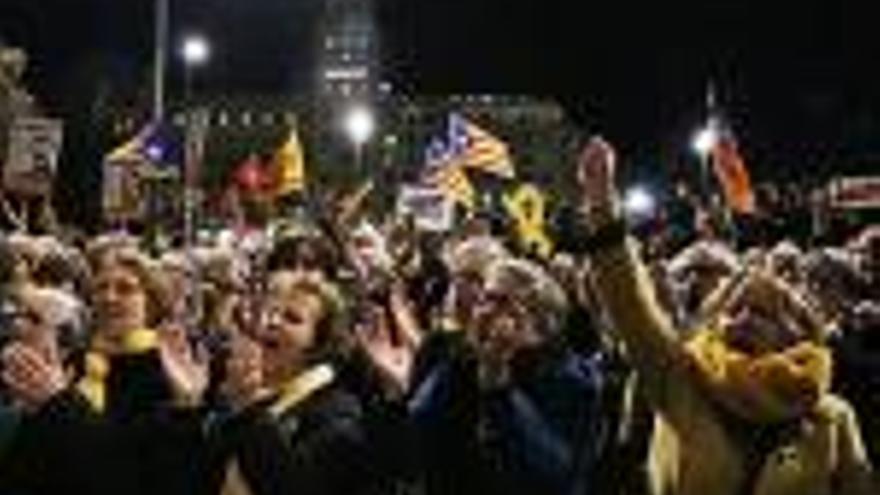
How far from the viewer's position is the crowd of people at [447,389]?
331 inches

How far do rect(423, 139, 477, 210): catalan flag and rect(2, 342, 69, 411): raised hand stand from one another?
12.8m

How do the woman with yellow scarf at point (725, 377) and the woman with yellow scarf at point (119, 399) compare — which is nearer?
→ the woman with yellow scarf at point (725, 377)

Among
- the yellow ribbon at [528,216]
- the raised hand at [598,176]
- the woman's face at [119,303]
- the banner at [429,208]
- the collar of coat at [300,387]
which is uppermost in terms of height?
the raised hand at [598,176]

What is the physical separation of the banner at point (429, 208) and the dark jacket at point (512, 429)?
9722mm

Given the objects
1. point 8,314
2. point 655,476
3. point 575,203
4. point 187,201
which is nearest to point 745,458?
point 655,476

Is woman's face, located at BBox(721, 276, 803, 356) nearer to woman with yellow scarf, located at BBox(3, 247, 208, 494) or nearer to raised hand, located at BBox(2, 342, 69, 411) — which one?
woman with yellow scarf, located at BBox(3, 247, 208, 494)

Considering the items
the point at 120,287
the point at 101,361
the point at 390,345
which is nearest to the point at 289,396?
the point at 101,361

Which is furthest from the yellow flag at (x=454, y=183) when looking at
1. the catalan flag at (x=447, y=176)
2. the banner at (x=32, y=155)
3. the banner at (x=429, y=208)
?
the banner at (x=32, y=155)

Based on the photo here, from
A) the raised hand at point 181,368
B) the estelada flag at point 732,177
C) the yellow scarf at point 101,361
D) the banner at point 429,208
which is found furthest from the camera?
the estelada flag at point 732,177

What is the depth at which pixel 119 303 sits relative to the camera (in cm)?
958

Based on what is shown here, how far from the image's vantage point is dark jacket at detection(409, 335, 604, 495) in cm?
971

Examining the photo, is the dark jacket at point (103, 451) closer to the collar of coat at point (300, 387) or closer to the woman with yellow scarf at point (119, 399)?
the woman with yellow scarf at point (119, 399)

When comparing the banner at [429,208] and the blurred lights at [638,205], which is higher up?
the banner at [429,208]

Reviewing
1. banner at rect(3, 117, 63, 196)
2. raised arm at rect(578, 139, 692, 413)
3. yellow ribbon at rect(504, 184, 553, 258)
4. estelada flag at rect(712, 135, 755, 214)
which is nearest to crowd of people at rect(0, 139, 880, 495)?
raised arm at rect(578, 139, 692, 413)
